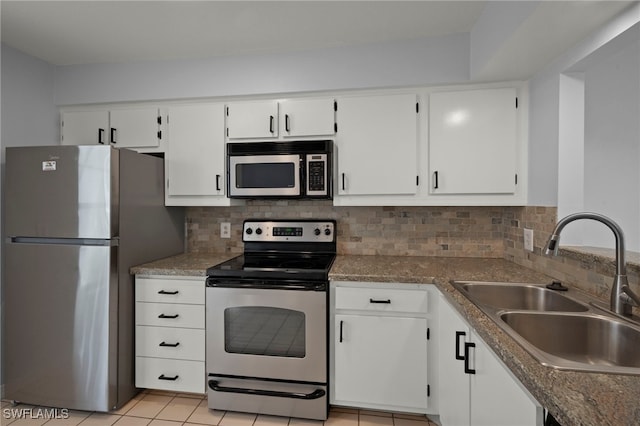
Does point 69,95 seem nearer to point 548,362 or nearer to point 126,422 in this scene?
point 126,422

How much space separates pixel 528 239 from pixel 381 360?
1130 millimetres

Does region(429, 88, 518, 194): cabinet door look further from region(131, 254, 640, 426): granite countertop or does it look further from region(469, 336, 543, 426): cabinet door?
region(469, 336, 543, 426): cabinet door

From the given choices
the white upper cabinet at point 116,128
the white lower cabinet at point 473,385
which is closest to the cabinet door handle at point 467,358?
the white lower cabinet at point 473,385

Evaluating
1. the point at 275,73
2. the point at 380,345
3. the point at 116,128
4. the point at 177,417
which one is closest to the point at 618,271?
the point at 380,345

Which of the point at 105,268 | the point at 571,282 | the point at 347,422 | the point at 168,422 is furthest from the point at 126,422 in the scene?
the point at 571,282

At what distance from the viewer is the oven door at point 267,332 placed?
1.76 meters

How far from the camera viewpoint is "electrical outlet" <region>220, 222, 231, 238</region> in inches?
99.6

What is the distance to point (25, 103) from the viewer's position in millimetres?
2162

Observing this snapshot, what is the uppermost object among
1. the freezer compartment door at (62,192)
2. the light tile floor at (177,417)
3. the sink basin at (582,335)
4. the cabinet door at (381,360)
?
the freezer compartment door at (62,192)

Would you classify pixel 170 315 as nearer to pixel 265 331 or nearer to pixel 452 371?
pixel 265 331

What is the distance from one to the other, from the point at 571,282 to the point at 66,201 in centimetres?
268

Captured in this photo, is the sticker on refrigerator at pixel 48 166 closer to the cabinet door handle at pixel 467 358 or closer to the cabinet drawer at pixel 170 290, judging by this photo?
the cabinet drawer at pixel 170 290

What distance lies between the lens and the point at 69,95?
7.68 ft

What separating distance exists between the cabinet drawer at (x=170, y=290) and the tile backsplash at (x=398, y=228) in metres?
0.64
